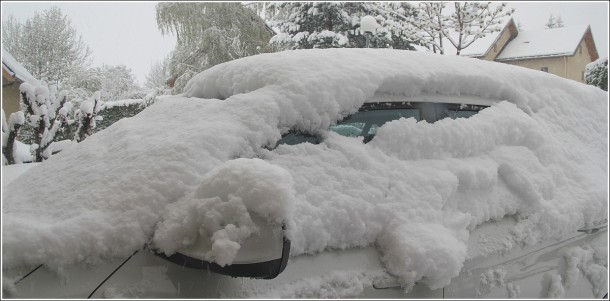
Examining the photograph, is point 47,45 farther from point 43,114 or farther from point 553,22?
point 553,22

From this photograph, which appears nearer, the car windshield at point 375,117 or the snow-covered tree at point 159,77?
the car windshield at point 375,117

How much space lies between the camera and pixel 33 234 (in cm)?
158

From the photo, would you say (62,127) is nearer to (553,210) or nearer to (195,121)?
(195,121)

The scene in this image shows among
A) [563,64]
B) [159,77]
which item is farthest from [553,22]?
[159,77]

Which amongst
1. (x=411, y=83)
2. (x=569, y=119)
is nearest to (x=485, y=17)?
(x=569, y=119)

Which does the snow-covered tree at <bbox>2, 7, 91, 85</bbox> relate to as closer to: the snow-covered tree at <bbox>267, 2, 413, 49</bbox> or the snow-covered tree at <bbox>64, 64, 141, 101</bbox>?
the snow-covered tree at <bbox>64, 64, 141, 101</bbox>

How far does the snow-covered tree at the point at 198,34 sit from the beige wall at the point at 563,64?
488 inches

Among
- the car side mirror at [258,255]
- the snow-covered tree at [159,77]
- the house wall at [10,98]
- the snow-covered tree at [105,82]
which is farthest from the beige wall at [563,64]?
the car side mirror at [258,255]

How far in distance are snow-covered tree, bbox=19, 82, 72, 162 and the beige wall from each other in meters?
18.3

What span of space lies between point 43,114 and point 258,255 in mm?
6443

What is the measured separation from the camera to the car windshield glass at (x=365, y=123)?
2148 millimetres

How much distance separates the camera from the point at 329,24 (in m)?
16.2

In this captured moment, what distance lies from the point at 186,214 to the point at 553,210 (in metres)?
1.73

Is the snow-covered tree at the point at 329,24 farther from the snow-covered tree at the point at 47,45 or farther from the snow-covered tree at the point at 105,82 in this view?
the snow-covered tree at the point at 47,45
